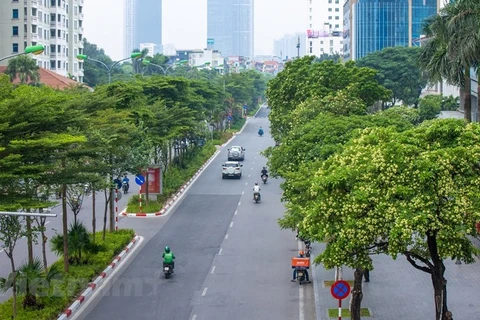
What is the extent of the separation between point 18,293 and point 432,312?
1175cm

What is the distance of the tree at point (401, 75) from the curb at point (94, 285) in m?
55.9

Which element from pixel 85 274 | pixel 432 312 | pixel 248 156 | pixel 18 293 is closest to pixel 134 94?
pixel 85 274

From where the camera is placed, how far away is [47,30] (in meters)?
96.7

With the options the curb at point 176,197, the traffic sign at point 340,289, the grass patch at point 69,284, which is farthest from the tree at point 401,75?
the traffic sign at point 340,289

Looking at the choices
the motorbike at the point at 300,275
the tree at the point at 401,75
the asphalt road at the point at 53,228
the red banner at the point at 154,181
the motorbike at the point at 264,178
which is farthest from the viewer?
the tree at the point at 401,75

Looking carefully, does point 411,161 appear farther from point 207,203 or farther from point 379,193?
point 207,203

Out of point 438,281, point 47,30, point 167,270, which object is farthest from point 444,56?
point 47,30

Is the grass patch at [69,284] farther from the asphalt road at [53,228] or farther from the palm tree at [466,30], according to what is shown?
the palm tree at [466,30]

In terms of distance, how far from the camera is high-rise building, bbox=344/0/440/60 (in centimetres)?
12706

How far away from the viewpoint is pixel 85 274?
1101 inches

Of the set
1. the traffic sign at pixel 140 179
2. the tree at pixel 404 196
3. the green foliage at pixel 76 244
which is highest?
the tree at pixel 404 196

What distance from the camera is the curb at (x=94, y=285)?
2438cm

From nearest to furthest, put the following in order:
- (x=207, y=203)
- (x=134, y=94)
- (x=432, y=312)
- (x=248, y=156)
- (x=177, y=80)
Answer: (x=432, y=312), (x=134, y=94), (x=207, y=203), (x=177, y=80), (x=248, y=156)

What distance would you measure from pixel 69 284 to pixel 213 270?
559 centimetres
